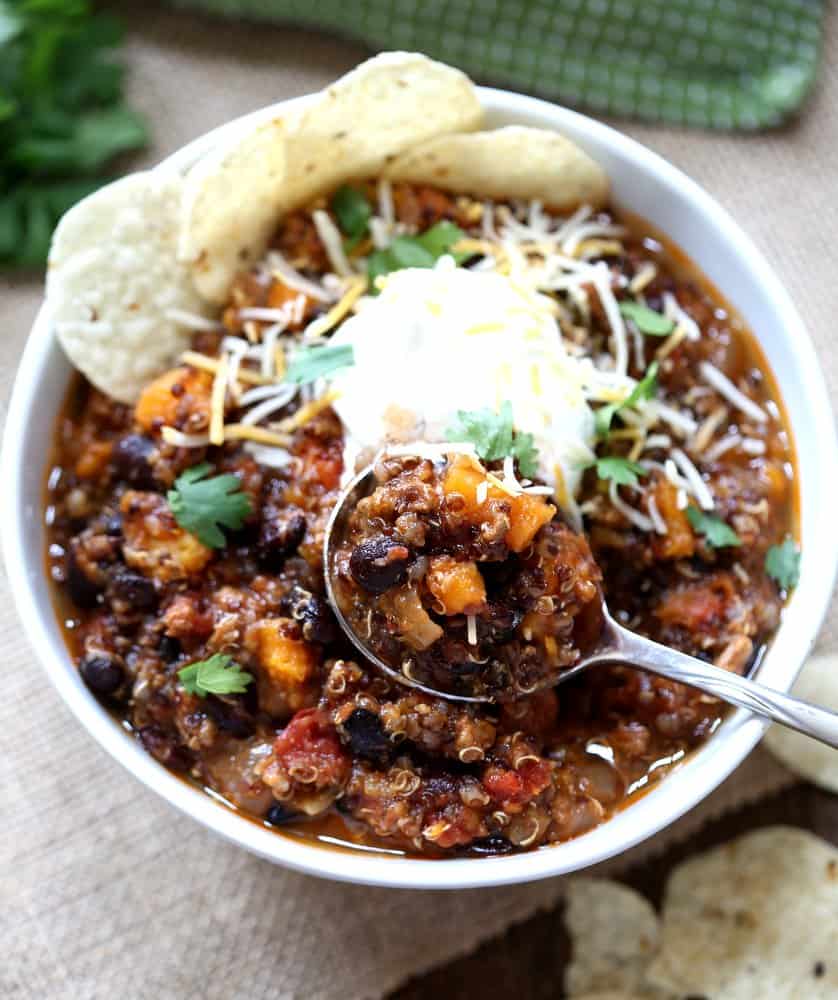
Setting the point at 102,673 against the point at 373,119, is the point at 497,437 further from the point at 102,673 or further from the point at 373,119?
the point at 102,673

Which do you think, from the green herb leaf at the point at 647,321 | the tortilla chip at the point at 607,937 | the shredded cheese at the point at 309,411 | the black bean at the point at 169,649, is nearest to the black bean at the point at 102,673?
the black bean at the point at 169,649

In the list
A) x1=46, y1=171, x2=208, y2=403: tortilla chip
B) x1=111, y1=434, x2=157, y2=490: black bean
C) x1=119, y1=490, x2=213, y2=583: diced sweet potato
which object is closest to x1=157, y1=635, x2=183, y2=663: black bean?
x1=119, y1=490, x2=213, y2=583: diced sweet potato

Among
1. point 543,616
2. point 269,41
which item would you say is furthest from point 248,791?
point 269,41

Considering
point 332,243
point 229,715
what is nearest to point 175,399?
point 332,243

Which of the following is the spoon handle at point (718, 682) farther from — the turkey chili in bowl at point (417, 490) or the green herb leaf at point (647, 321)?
the green herb leaf at point (647, 321)

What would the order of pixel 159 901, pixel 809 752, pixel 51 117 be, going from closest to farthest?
pixel 159 901 < pixel 809 752 < pixel 51 117

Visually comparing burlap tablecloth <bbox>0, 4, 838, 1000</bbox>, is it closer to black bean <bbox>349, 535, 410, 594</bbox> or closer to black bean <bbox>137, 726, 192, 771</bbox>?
black bean <bbox>137, 726, 192, 771</bbox>
